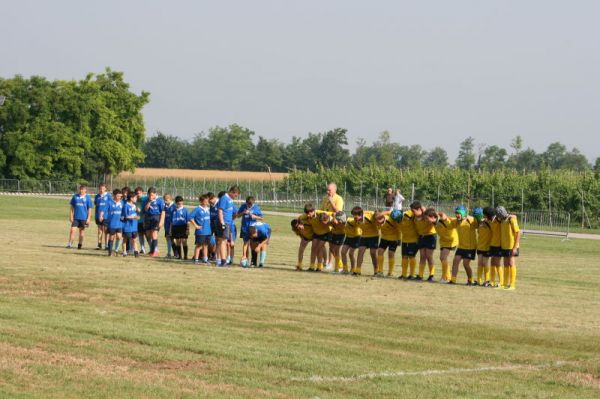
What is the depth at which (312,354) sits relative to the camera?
12680mm

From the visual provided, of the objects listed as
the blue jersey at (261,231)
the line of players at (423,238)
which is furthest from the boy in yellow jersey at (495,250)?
the blue jersey at (261,231)

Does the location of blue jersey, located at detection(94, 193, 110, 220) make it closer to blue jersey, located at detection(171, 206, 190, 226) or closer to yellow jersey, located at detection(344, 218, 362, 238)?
blue jersey, located at detection(171, 206, 190, 226)

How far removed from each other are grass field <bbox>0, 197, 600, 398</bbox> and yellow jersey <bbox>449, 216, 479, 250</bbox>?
129 centimetres

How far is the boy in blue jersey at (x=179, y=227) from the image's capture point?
90.8ft

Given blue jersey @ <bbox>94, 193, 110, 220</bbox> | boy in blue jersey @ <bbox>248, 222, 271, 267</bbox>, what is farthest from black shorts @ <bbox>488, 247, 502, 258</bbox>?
blue jersey @ <bbox>94, 193, 110, 220</bbox>

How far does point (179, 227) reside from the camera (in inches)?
1095

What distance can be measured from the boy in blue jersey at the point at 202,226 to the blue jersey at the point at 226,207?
0.50m

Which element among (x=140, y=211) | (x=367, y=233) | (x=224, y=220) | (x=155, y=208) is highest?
(x=155, y=208)

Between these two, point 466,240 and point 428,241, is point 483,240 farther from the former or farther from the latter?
point 428,241

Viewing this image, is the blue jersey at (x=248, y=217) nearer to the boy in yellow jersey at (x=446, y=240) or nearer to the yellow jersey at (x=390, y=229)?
the yellow jersey at (x=390, y=229)

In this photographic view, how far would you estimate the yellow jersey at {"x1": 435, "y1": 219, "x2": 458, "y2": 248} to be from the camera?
77.6ft

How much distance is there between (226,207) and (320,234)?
2.41m

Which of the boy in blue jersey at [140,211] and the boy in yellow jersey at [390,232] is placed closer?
the boy in yellow jersey at [390,232]

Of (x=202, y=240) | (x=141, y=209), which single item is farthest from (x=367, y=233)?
(x=141, y=209)
